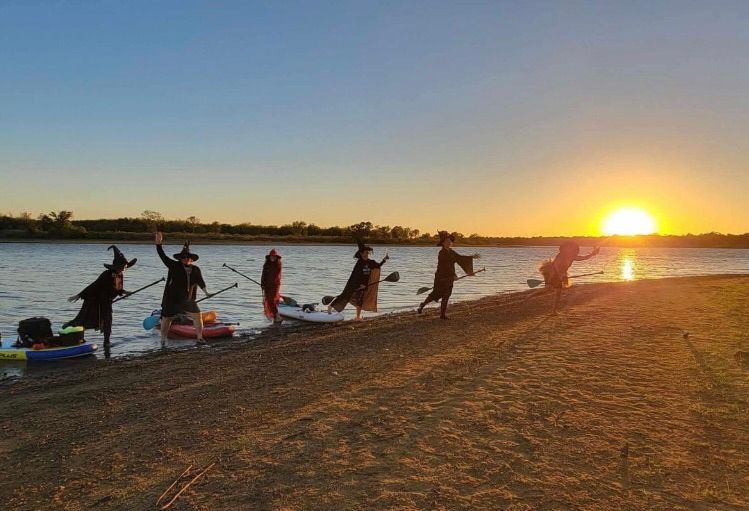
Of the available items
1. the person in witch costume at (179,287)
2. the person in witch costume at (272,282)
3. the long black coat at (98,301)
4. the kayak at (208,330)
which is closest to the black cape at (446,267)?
the person in witch costume at (272,282)

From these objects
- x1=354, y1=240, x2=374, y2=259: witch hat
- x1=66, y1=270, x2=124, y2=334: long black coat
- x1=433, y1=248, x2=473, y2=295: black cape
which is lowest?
x1=66, y1=270, x2=124, y2=334: long black coat

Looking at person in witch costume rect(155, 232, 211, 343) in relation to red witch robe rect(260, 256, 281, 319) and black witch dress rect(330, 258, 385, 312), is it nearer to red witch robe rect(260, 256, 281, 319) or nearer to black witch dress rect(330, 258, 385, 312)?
red witch robe rect(260, 256, 281, 319)

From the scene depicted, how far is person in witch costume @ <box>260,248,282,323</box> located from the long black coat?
398 cm

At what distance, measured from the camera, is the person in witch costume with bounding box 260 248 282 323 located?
1431 centimetres

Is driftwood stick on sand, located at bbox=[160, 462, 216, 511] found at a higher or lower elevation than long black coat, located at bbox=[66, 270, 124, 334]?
lower

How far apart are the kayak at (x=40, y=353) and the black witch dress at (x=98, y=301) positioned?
1.03 metres

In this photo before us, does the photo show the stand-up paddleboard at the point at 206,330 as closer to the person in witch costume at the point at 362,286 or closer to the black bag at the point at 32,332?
the black bag at the point at 32,332

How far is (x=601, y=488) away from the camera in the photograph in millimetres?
4277

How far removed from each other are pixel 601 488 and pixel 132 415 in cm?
508

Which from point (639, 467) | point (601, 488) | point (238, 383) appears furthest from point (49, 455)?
point (639, 467)

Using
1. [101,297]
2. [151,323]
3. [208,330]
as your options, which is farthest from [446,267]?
[101,297]

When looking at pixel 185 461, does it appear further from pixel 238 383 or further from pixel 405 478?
pixel 238 383

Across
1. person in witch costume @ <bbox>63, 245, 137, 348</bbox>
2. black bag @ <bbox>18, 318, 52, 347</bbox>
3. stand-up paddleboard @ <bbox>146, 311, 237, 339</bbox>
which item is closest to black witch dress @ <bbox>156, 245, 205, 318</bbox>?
person in witch costume @ <bbox>63, 245, 137, 348</bbox>

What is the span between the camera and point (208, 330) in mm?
12273
